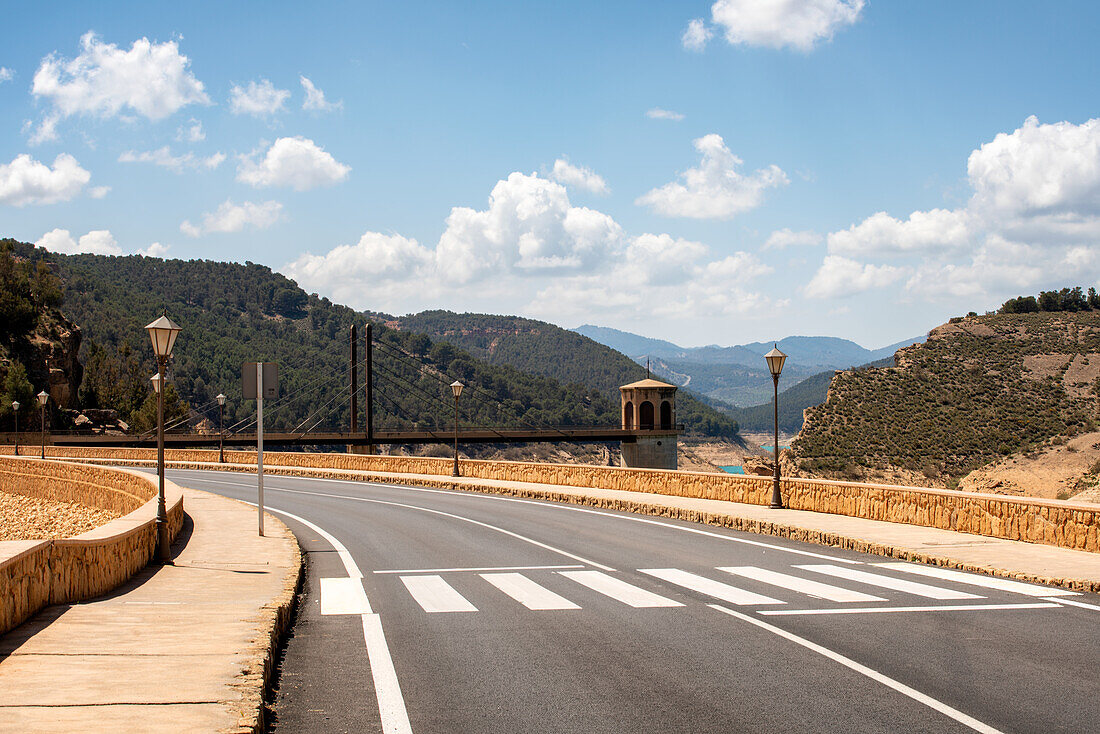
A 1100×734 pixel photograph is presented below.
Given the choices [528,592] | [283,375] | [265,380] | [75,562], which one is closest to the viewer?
[75,562]

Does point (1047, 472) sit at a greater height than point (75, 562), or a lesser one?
lesser

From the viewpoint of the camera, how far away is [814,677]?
22.1ft

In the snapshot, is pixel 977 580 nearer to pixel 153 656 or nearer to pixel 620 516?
pixel 153 656

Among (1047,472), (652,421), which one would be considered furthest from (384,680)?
(652,421)

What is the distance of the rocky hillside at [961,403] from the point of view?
67625 mm

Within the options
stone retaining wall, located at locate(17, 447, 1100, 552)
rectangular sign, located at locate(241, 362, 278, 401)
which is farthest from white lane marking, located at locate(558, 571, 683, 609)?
stone retaining wall, located at locate(17, 447, 1100, 552)

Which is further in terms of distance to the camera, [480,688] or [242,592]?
[242,592]

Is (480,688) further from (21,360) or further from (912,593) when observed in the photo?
(21,360)

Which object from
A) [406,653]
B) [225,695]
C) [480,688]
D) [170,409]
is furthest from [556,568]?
[170,409]

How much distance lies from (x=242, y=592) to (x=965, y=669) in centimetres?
717

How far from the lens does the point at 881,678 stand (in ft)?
22.0

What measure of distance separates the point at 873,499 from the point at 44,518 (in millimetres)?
33982

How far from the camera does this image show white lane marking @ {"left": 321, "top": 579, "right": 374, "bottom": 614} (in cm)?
977

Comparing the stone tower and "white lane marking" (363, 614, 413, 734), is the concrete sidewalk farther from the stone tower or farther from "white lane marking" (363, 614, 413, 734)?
the stone tower
